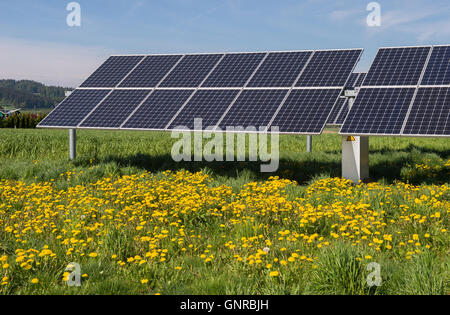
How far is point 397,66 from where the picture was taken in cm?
1298

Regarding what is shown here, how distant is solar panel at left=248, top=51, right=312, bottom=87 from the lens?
13.6 meters

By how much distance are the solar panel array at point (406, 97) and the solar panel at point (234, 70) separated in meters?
4.06

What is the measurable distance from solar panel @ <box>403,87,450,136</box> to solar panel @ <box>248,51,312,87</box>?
153 inches

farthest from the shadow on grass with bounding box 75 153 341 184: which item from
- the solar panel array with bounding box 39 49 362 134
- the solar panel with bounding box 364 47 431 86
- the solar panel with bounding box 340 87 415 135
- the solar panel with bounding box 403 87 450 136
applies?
the solar panel with bounding box 403 87 450 136

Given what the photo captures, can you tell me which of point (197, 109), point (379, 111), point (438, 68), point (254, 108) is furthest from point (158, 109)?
point (438, 68)

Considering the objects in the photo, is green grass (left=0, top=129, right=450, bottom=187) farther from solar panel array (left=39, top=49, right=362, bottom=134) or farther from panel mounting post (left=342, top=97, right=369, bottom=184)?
solar panel array (left=39, top=49, right=362, bottom=134)

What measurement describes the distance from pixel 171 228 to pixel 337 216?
318 cm

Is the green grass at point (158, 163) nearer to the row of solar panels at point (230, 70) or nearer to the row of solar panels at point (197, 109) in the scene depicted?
the row of solar panels at point (197, 109)

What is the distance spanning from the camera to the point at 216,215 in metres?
8.45

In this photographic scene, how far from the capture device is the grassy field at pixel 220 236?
5152 mm
